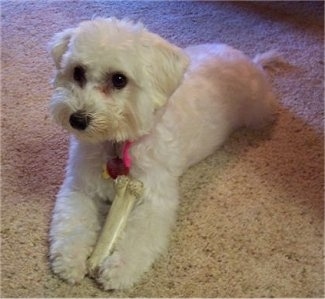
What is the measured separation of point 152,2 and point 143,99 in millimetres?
1224

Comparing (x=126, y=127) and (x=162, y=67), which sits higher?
(x=162, y=67)

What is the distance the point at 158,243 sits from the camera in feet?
4.79

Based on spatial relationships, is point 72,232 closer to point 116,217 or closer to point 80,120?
point 116,217

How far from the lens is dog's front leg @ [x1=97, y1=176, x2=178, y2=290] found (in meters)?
1.38

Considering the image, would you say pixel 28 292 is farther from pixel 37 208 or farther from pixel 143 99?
pixel 143 99

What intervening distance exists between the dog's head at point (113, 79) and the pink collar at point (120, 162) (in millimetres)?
88

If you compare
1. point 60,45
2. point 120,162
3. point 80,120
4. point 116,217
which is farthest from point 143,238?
point 60,45

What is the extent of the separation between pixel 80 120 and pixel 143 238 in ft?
1.10

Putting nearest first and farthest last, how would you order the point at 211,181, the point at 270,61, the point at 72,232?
the point at 72,232 → the point at 211,181 → the point at 270,61

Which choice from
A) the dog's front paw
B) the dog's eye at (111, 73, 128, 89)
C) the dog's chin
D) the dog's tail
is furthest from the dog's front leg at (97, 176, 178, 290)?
the dog's tail

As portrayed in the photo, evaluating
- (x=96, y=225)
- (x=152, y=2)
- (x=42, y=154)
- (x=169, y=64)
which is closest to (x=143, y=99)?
(x=169, y=64)

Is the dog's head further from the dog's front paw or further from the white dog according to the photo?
the dog's front paw

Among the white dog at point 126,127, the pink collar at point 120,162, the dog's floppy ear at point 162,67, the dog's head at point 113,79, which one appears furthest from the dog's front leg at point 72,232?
the dog's floppy ear at point 162,67

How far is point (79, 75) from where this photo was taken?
1.37 meters
